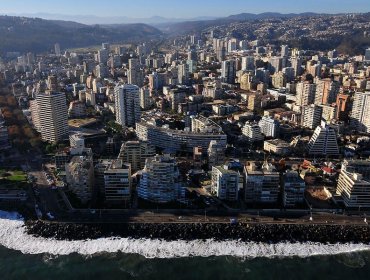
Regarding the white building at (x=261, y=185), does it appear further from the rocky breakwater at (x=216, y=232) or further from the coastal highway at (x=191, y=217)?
the rocky breakwater at (x=216, y=232)

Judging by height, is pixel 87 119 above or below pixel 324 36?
below

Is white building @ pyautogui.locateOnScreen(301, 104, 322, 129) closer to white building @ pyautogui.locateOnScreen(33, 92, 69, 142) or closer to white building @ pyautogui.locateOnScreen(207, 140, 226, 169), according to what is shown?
white building @ pyautogui.locateOnScreen(207, 140, 226, 169)

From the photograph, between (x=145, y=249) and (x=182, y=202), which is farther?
(x=182, y=202)

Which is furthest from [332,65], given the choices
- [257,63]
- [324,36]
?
[324,36]

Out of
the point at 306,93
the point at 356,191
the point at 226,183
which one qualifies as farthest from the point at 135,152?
the point at 306,93

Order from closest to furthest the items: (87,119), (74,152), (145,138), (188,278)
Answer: (188,278) < (74,152) < (145,138) < (87,119)

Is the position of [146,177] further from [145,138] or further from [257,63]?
[257,63]

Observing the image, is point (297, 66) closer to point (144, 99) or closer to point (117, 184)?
point (144, 99)
